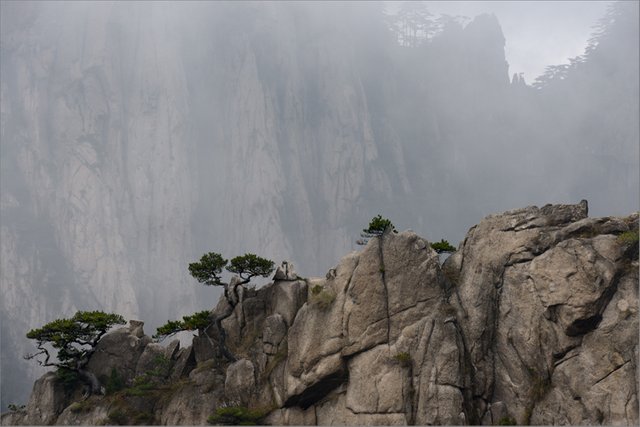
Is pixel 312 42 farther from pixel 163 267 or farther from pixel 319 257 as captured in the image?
pixel 163 267

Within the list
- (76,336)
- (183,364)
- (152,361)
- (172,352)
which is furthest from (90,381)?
(183,364)

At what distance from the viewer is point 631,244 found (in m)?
31.6

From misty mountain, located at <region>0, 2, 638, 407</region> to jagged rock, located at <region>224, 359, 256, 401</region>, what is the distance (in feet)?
217

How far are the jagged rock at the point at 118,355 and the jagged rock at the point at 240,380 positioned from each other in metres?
10.1

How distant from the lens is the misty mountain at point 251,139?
344 feet

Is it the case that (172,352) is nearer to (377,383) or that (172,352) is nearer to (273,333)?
(273,333)

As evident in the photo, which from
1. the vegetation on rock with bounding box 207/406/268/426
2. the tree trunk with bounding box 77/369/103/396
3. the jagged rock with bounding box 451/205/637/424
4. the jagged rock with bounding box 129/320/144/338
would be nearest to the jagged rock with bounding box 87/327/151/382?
the jagged rock with bounding box 129/320/144/338

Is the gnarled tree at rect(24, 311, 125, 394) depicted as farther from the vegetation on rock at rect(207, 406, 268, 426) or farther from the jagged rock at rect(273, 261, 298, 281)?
the jagged rock at rect(273, 261, 298, 281)

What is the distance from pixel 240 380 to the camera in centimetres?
3800

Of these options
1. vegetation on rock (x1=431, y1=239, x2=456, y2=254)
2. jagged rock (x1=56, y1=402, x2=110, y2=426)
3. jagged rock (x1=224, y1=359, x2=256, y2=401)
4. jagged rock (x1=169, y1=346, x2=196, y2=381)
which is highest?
vegetation on rock (x1=431, y1=239, x2=456, y2=254)

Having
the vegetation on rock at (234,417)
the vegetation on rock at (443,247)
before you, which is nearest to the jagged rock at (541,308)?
the vegetation on rock at (443,247)

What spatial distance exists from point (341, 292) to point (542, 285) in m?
13.4

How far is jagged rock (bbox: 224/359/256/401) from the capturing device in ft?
124

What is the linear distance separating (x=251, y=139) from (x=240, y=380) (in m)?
87.0
